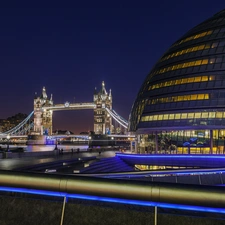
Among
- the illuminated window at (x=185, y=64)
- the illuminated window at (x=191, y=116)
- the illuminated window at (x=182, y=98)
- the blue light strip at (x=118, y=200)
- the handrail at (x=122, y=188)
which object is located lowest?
the blue light strip at (x=118, y=200)

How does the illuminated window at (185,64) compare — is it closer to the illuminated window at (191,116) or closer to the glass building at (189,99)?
the glass building at (189,99)

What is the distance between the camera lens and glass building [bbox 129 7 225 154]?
47.5m

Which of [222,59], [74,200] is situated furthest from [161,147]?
[74,200]

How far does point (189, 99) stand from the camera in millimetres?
48875

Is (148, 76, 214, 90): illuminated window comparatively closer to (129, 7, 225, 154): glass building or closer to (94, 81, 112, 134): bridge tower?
(129, 7, 225, 154): glass building

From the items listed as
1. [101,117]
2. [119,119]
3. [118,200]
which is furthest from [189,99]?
[101,117]

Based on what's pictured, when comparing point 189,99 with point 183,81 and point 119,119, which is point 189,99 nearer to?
point 183,81

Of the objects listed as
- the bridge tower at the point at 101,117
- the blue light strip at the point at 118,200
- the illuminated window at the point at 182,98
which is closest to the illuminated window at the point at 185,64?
the illuminated window at the point at 182,98

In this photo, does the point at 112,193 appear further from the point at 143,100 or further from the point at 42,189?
the point at 143,100

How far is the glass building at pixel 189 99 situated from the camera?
47.5 meters

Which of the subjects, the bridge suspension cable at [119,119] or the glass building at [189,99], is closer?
the glass building at [189,99]

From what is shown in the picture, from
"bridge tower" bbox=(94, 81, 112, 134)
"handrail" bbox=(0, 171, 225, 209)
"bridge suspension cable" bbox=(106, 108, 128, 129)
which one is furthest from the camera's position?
"bridge tower" bbox=(94, 81, 112, 134)

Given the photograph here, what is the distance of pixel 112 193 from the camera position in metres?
6.42

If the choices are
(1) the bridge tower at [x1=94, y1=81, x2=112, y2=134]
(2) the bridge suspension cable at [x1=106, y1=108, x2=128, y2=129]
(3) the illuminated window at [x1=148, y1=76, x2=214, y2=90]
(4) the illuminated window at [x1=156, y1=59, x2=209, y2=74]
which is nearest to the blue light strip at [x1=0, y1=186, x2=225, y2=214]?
(3) the illuminated window at [x1=148, y1=76, x2=214, y2=90]
